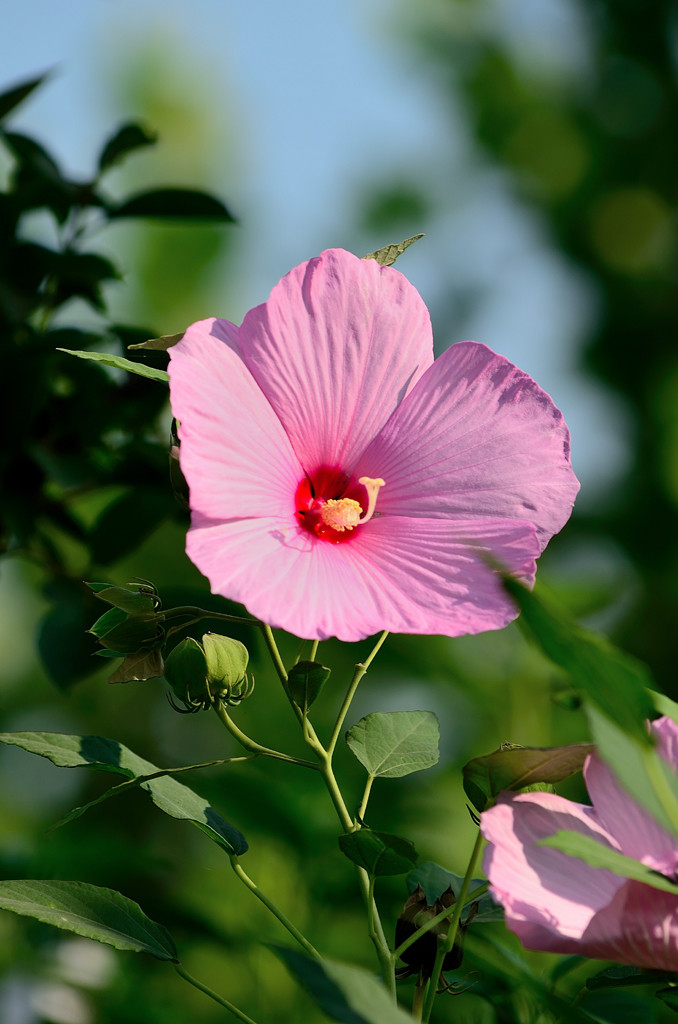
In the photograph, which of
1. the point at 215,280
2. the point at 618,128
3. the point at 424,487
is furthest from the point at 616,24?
the point at 424,487

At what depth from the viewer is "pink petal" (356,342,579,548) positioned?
1.48 feet

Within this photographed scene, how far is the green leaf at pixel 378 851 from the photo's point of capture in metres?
0.39

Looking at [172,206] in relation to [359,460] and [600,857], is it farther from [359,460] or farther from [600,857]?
[600,857]

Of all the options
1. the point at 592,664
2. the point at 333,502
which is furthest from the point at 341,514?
the point at 592,664

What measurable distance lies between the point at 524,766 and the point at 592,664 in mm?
110

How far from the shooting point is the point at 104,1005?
99 cm

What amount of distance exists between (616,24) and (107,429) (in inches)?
196

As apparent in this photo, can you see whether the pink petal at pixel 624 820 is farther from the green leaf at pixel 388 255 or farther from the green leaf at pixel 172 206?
the green leaf at pixel 172 206

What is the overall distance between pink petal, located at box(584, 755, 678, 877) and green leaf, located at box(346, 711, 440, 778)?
0.10m

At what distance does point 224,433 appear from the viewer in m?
0.42

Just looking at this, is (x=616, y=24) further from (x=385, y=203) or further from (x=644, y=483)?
(x=644, y=483)

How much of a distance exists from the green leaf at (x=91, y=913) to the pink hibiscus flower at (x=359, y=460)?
17 centimetres

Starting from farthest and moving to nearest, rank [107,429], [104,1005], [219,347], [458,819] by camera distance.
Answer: [458,819]
[104,1005]
[107,429]
[219,347]

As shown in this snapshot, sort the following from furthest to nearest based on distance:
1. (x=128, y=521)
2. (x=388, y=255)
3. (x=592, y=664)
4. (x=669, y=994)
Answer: (x=128, y=521)
(x=388, y=255)
(x=669, y=994)
(x=592, y=664)
